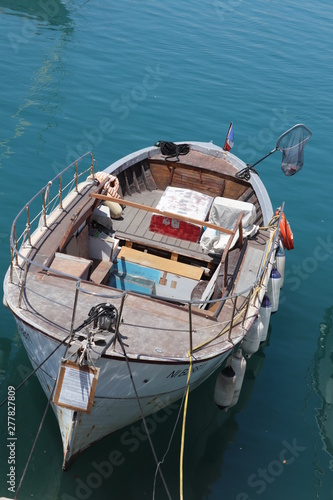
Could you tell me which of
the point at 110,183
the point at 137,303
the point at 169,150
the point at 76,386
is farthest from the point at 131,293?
the point at 169,150

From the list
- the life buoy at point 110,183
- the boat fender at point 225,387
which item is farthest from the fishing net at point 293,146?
the boat fender at point 225,387

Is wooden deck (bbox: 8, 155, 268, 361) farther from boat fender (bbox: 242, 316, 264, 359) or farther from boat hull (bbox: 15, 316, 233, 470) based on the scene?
boat fender (bbox: 242, 316, 264, 359)

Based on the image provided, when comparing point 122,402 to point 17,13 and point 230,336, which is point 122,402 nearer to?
point 230,336

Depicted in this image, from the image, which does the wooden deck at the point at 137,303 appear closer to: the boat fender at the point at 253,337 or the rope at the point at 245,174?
the boat fender at the point at 253,337

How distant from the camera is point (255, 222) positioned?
1673 cm

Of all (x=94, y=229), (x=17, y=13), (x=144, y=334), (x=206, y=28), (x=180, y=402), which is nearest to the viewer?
(x=144, y=334)

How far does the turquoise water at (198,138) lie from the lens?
40.3 ft

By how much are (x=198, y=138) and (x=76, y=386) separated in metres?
18.5

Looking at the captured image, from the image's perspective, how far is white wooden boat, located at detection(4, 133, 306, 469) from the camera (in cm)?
1012

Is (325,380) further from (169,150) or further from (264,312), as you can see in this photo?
(169,150)

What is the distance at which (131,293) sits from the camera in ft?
38.3

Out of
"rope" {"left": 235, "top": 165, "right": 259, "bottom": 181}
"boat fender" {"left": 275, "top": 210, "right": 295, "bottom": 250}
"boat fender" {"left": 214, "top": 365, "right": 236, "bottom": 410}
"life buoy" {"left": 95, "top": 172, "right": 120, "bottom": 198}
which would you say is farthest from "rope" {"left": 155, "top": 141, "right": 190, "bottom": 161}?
"boat fender" {"left": 214, "top": 365, "right": 236, "bottom": 410}

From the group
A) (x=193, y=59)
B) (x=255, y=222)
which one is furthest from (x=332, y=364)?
(x=193, y=59)

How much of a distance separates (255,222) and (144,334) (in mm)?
7120
